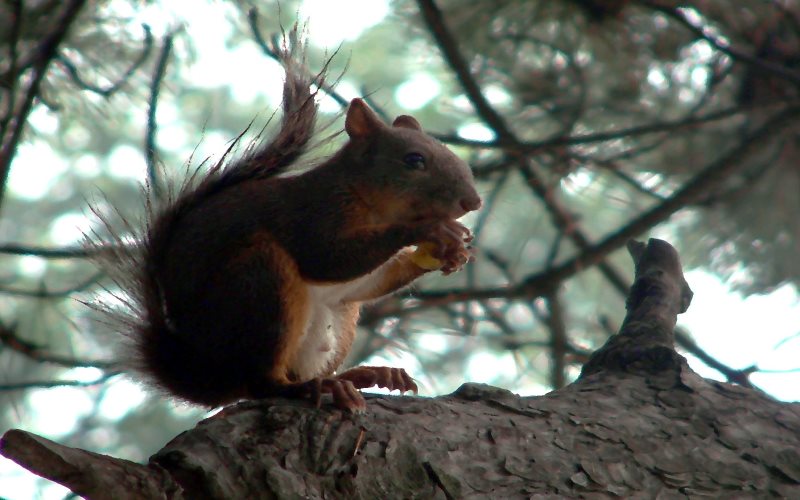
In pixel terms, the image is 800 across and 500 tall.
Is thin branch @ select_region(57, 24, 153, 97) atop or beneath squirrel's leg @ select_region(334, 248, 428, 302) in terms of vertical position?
atop

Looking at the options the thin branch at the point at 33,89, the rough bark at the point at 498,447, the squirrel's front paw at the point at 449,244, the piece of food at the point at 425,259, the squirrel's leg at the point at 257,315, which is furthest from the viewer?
the thin branch at the point at 33,89

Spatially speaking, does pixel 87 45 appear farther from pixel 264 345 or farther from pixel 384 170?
pixel 264 345

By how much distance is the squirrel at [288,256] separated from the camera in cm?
152

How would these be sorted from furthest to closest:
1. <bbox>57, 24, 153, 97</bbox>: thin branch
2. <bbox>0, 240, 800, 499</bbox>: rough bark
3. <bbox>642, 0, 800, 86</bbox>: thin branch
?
1. <bbox>642, 0, 800, 86</bbox>: thin branch
2. <bbox>57, 24, 153, 97</bbox>: thin branch
3. <bbox>0, 240, 800, 499</bbox>: rough bark

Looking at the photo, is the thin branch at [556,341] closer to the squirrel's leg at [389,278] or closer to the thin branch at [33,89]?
the squirrel's leg at [389,278]

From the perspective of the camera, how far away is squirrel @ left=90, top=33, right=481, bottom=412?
152cm

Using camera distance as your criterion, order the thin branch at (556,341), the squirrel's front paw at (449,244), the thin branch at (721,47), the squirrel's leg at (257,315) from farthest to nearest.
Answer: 1. the thin branch at (556,341)
2. the thin branch at (721,47)
3. the squirrel's front paw at (449,244)
4. the squirrel's leg at (257,315)

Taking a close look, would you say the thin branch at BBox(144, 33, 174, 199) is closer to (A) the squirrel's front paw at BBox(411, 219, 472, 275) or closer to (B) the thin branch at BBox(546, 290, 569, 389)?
(A) the squirrel's front paw at BBox(411, 219, 472, 275)

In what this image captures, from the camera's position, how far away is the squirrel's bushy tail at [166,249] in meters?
1.60

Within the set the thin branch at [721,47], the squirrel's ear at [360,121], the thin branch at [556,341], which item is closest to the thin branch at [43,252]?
the squirrel's ear at [360,121]

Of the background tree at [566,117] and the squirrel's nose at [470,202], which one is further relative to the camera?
the background tree at [566,117]

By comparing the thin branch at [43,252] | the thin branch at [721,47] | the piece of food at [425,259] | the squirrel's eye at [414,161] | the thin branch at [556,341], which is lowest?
the piece of food at [425,259]

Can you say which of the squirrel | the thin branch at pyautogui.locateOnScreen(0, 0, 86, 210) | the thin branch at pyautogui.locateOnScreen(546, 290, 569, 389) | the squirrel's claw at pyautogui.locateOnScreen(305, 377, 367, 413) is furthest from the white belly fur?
the thin branch at pyautogui.locateOnScreen(546, 290, 569, 389)

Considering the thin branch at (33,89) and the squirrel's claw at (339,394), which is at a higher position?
the thin branch at (33,89)
